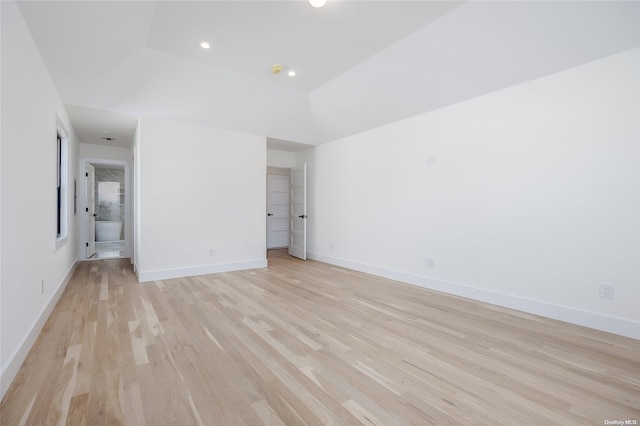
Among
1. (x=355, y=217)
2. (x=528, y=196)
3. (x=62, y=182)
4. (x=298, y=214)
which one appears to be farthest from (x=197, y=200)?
(x=528, y=196)

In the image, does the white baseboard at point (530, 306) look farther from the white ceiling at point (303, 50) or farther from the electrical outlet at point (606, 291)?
the white ceiling at point (303, 50)

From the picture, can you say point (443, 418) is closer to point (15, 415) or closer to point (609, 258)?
point (15, 415)

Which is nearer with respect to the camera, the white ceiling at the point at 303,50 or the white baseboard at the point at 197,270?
the white ceiling at the point at 303,50

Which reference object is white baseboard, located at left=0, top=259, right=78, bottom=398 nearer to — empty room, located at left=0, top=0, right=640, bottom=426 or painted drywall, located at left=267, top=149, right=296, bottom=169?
empty room, located at left=0, top=0, right=640, bottom=426

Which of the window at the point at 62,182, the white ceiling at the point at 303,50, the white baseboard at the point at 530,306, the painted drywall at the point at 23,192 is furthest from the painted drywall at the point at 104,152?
the white baseboard at the point at 530,306

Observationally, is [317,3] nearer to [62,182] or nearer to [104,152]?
[62,182]

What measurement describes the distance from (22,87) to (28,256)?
1285 mm

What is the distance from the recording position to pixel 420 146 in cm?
424

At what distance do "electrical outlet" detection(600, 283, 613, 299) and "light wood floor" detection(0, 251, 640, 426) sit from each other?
351mm

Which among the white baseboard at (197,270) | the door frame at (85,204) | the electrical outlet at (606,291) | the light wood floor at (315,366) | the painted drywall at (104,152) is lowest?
the light wood floor at (315,366)

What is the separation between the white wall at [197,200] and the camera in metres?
4.33

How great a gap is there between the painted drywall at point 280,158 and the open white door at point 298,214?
33 centimetres

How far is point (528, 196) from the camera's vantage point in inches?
124

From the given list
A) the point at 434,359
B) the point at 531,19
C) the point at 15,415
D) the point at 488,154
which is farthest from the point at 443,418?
the point at 531,19
